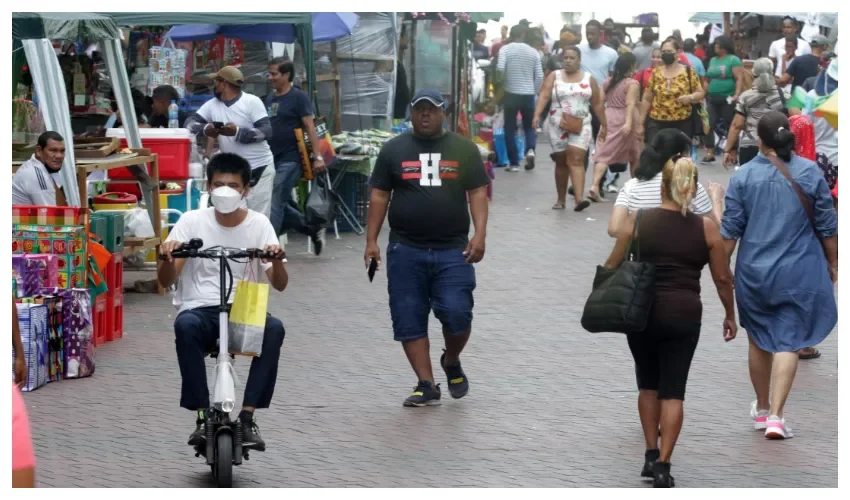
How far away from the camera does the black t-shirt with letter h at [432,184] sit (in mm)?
8164

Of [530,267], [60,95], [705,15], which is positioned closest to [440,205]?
[60,95]

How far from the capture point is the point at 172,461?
699 centimetres

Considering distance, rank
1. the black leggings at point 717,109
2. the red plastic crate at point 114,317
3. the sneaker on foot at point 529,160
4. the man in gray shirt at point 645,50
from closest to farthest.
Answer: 1. the red plastic crate at point 114,317
2. the sneaker on foot at point 529,160
3. the black leggings at point 717,109
4. the man in gray shirt at point 645,50

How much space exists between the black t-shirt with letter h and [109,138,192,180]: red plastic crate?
537 centimetres

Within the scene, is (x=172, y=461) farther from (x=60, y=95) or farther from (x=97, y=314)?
(x=60, y=95)

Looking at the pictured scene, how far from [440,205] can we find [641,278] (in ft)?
6.12

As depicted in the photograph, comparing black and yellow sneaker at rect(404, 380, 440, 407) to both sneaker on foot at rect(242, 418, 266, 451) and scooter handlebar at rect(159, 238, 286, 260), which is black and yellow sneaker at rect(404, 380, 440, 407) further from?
scooter handlebar at rect(159, 238, 286, 260)

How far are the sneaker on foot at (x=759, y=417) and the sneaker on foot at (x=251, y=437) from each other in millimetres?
2618

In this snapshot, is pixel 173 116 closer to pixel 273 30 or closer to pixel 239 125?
pixel 273 30

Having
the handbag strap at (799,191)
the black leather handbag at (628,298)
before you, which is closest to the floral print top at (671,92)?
the handbag strap at (799,191)

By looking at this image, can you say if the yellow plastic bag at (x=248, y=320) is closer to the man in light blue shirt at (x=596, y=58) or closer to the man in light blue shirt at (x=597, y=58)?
the man in light blue shirt at (x=596, y=58)

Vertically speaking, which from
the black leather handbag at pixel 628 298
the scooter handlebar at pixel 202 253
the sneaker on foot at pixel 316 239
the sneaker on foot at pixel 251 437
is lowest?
the sneaker on foot at pixel 251 437

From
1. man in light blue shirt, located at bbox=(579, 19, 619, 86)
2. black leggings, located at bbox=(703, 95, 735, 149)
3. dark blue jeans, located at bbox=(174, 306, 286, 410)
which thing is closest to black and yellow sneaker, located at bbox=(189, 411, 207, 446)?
dark blue jeans, located at bbox=(174, 306, 286, 410)

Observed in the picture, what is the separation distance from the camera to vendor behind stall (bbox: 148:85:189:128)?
15.6 m
